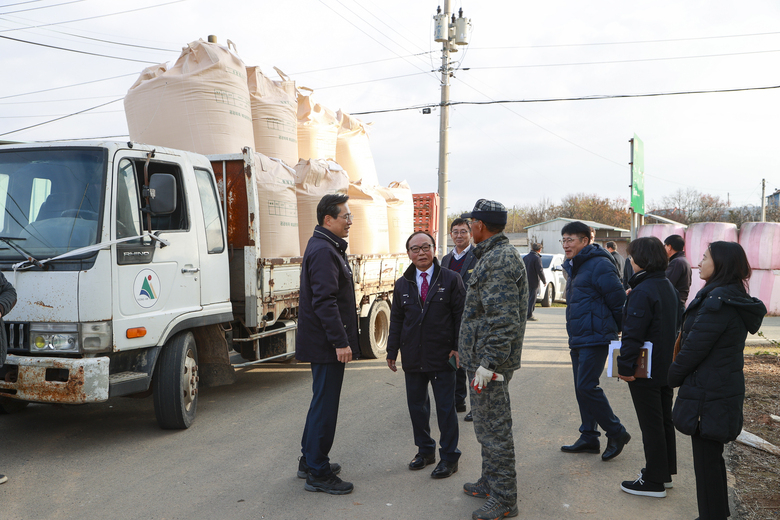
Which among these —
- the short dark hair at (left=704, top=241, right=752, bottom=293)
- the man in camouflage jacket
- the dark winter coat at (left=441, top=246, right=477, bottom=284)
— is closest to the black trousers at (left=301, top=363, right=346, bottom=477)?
the man in camouflage jacket

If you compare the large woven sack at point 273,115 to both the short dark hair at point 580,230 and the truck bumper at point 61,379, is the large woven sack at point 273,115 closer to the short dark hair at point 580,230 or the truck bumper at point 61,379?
the truck bumper at point 61,379

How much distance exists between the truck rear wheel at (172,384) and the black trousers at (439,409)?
2.03m

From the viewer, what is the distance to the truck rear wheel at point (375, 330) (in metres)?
8.49

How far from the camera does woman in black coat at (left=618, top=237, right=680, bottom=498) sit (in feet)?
12.5

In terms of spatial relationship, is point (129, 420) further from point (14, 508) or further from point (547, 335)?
point (547, 335)

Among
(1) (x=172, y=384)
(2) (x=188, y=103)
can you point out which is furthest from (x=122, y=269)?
(2) (x=188, y=103)

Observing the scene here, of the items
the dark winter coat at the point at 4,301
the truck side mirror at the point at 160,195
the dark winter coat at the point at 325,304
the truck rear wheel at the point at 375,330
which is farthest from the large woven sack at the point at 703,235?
the dark winter coat at the point at 4,301

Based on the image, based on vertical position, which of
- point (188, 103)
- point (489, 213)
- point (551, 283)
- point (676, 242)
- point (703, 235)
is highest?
point (188, 103)

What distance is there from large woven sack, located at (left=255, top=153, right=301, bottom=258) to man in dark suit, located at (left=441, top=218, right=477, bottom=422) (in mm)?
1718

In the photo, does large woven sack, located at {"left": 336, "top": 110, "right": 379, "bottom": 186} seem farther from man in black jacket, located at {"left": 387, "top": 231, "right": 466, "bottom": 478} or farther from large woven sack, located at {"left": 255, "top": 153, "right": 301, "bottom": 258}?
man in black jacket, located at {"left": 387, "top": 231, "right": 466, "bottom": 478}

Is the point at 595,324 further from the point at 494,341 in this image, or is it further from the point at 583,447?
the point at 494,341

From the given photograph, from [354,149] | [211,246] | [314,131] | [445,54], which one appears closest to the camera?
[211,246]

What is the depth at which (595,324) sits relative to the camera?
4453mm

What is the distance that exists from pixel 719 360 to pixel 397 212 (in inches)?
256
